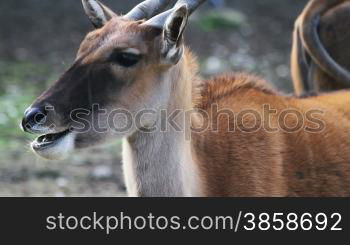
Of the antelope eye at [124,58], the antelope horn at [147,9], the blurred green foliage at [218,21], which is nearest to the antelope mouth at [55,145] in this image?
the antelope eye at [124,58]

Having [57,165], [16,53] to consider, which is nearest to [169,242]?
[57,165]

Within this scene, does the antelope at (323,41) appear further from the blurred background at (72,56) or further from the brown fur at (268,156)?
the blurred background at (72,56)

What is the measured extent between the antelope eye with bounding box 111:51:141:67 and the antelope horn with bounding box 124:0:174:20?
60cm

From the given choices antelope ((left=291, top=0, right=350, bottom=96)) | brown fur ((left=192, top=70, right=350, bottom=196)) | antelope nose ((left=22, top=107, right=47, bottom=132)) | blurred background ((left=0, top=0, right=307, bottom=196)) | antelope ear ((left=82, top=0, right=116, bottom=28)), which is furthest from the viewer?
blurred background ((left=0, top=0, right=307, bottom=196))

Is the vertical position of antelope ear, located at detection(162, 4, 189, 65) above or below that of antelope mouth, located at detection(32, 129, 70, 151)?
above

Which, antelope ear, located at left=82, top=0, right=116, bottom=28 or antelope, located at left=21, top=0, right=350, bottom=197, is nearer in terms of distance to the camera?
antelope, located at left=21, top=0, right=350, bottom=197

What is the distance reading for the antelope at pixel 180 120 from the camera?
4387 mm

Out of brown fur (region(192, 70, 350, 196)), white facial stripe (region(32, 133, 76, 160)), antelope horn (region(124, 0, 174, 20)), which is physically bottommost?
brown fur (region(192, 70, 350, 196))

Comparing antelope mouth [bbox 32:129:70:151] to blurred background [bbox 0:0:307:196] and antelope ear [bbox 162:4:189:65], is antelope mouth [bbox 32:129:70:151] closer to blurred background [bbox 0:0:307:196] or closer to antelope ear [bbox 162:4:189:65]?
antelope ear [bbox 162:4:189:65]

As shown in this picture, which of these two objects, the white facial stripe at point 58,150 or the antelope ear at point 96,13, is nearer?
the white facial stripe at point 58,150

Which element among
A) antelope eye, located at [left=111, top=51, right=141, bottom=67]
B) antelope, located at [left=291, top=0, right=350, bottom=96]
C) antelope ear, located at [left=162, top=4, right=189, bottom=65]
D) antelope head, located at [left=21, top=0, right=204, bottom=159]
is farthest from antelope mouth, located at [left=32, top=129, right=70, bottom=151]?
antelope, located at [left=291, top=0, right=350, bottom=96]

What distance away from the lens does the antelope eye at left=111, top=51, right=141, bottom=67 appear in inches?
174

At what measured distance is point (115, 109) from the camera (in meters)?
4.43

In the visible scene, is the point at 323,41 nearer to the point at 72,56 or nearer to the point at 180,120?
the point at 180,120
